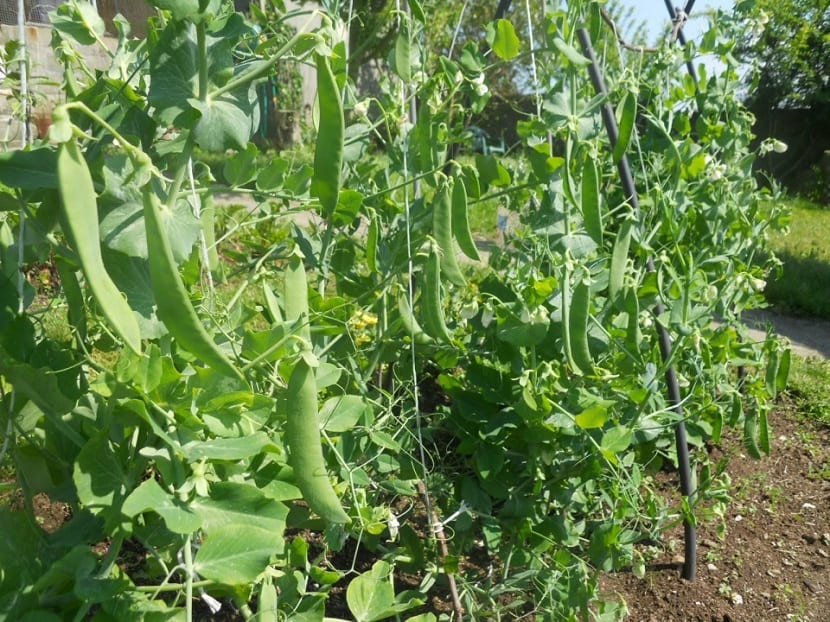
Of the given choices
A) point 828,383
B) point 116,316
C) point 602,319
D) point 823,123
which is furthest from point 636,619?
point 823,123

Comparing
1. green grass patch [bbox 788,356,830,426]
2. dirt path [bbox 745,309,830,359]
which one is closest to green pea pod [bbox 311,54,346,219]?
green grass patch [bbox 788,356,830,426]

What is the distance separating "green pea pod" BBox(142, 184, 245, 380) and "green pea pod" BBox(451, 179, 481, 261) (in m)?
0.42

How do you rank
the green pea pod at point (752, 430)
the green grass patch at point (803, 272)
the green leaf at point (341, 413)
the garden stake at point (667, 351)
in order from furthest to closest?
the green grass patch at point (803, 272)
the green pea pod at point (752, 430)
the garden stake at point (667, 351)
the green leaf at point (341, 413)

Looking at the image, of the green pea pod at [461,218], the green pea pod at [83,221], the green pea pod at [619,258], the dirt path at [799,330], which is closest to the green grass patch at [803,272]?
the dirt path at [799,330]

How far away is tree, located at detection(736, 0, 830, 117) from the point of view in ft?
24.5

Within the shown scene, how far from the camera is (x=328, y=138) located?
0.71 meters

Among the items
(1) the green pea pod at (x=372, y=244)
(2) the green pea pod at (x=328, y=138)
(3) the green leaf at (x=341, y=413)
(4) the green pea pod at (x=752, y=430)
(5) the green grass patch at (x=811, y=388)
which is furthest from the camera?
(5) the green grass patch at (x=811, y=388)

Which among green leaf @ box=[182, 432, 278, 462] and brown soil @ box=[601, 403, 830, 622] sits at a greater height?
green leaf @ box=[182, 432, 278, 462]

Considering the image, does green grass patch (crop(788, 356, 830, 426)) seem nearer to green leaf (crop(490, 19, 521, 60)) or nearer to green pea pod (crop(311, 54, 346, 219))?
green leaf (crop(490, 19, 521, 60))

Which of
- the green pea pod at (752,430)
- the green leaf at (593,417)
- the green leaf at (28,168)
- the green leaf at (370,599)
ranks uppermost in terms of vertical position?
the green leaf at (28,168)

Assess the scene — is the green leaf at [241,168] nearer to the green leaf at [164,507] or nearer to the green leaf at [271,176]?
the green leaf at [271,176]

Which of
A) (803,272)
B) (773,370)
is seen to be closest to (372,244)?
(773,370)

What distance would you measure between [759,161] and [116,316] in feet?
26.8

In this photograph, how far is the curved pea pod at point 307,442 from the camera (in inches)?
27.1
